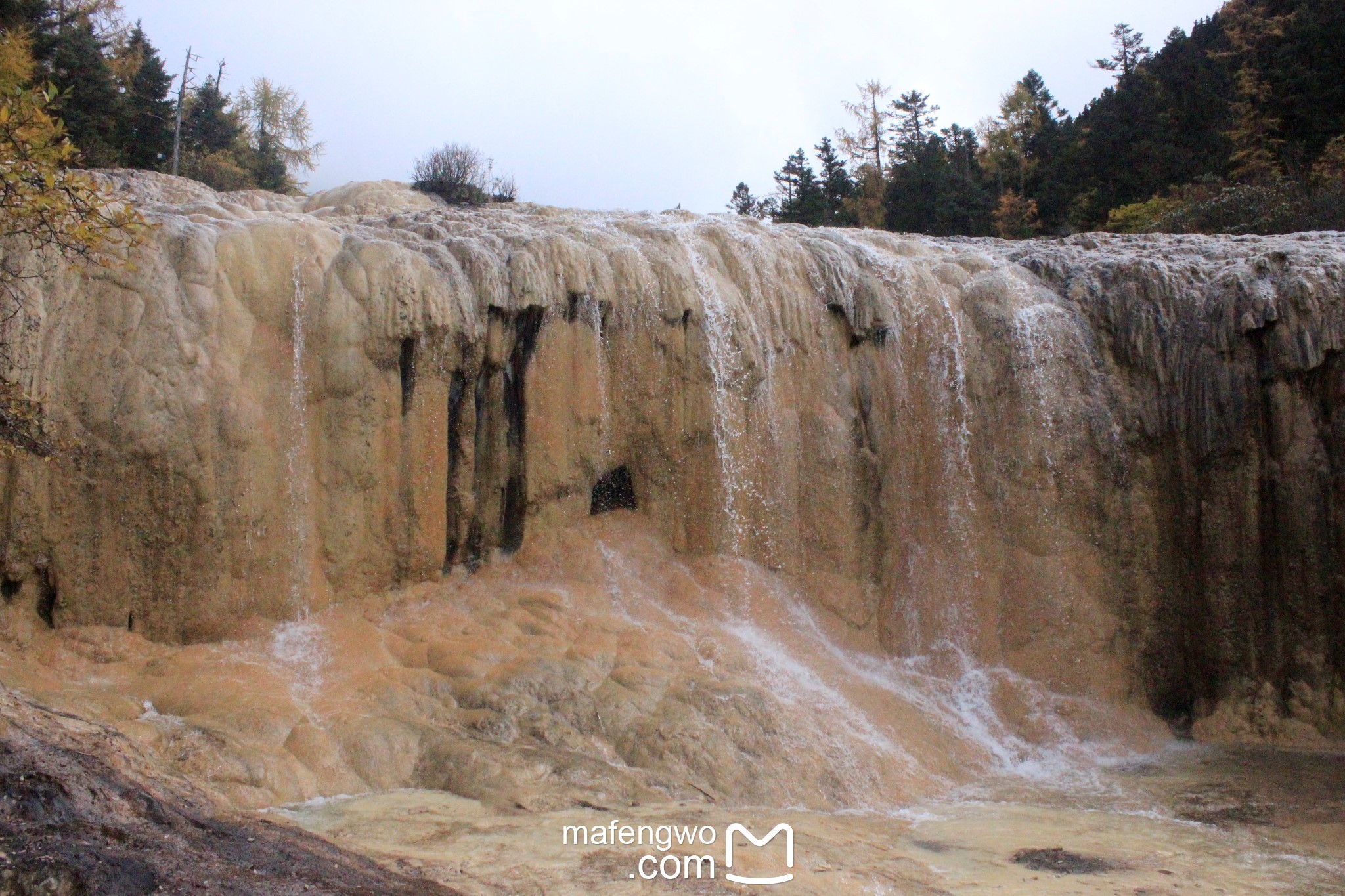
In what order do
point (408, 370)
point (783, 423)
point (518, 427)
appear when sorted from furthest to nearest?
1. point (783, 423)
2. point (518, 427)
3. point (408, 370)

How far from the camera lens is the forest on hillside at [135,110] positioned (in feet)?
82.7

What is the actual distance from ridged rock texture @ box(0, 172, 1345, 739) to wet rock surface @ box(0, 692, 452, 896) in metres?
3.73

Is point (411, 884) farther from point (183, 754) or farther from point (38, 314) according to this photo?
point (38, 314)

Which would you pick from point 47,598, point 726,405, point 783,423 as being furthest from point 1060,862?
point 47,598

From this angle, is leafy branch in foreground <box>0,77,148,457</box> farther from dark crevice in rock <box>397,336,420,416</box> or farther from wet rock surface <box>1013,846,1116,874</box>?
wet rock surface <box>1013,846,1116,874</box>

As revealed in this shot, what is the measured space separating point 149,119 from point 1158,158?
27690 mm

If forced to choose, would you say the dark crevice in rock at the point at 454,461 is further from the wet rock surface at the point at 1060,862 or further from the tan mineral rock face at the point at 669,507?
the wet rock surface at the point at 1060,862

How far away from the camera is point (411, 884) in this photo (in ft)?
20.6

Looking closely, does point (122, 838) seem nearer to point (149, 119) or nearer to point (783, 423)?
point (783, 423)

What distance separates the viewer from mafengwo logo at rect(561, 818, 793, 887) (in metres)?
7.25

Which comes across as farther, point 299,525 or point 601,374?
point 601,374

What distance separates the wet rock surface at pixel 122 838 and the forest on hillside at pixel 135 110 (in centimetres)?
1302

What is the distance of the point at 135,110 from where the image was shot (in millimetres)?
28391

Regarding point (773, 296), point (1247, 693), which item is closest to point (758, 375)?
point (773, 296)
